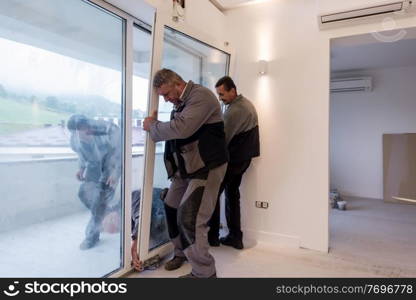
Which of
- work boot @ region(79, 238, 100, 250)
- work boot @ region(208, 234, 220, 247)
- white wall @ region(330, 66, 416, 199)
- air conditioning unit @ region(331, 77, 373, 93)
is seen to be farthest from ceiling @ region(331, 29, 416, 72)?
work boot @ region(79, 238, 100, 250)

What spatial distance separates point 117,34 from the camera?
2.17 metres

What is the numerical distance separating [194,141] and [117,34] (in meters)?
0.99

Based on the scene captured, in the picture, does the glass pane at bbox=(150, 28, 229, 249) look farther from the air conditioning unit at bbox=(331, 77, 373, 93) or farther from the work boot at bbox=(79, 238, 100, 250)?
the air conditioning unit at bbox=(331, 77, 373, 93)

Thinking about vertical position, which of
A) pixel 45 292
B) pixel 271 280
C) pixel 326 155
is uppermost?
pixel 326 155

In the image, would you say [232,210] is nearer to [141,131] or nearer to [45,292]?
[141,131]

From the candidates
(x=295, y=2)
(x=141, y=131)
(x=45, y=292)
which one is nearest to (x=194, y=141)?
(x=141, y=131)

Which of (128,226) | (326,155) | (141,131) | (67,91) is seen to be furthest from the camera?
(326,155)

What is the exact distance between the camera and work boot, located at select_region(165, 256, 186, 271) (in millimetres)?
2324

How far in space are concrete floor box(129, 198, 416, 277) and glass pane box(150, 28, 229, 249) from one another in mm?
701

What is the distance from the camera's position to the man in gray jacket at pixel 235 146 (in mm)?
2771

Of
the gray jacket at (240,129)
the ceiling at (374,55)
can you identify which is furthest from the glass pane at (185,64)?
the ceiling at (374,55)

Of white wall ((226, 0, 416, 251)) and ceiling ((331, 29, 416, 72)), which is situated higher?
ceiling ((331, 29, 416, 72))

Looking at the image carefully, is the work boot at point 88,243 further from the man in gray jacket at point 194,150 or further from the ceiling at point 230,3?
the ceiling at point 230,3

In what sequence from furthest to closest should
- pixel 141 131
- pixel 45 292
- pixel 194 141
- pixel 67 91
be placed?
pixel 141 131 < pixel 194 141 < pixel 67 91 < pixel 45 292
